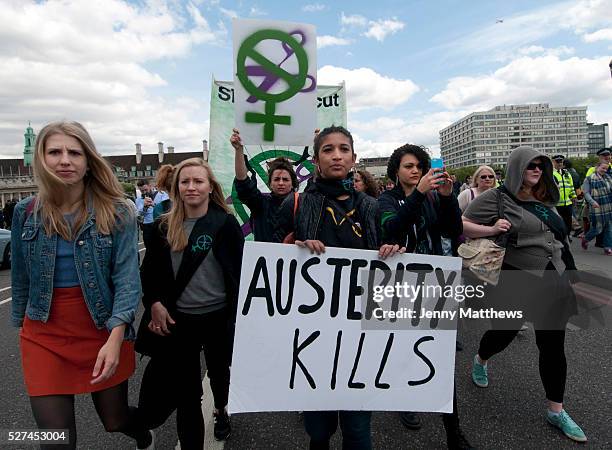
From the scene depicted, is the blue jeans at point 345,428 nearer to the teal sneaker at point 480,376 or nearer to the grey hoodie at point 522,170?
the teal sneaker at point 480,376

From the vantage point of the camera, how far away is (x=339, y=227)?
2.02 m

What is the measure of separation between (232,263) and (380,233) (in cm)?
89

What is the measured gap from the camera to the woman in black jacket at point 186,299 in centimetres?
220

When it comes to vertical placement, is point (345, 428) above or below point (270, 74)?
below

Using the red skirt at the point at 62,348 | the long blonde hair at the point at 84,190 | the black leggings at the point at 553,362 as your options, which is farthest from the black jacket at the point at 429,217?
the red skirt at the point at 62,348

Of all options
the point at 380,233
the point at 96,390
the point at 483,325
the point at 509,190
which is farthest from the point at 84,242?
the point at 483,325

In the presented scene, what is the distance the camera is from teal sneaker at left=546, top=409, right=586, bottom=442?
7.94 ft

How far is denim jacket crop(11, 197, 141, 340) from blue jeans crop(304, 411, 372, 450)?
1009mm

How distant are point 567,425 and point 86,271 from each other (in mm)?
2900

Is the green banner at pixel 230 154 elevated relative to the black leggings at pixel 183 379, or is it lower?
elevated

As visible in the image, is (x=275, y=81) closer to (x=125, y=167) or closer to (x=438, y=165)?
(x=438, y=165)

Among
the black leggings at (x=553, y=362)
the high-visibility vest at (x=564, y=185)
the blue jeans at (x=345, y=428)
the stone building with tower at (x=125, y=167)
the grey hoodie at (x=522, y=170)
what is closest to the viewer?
the blue jeans at (x=345, y=428)

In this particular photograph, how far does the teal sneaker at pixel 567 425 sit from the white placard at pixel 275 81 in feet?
8.22

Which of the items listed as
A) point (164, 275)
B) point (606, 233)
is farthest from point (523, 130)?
point (164, 275)
